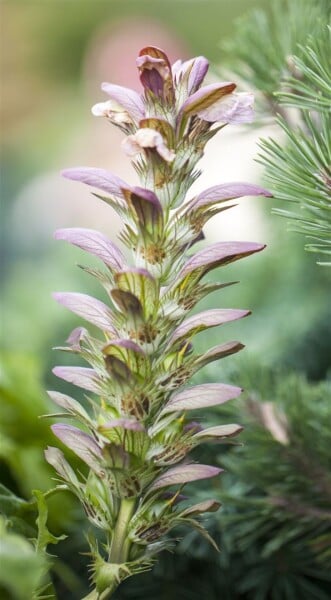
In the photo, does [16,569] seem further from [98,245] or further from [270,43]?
[270,43]

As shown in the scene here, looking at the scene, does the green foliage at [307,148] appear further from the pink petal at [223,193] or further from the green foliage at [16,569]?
the green foliage at [16,569]

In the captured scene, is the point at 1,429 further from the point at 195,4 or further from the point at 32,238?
the point at 195,4

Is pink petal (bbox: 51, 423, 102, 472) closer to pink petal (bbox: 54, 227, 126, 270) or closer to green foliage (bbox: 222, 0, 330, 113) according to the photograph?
pink petal (bbox: 54, 227, 126, 270)

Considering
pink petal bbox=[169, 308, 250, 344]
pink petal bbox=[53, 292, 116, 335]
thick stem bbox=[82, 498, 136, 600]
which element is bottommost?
thick stem bbox=[82, 498, 136, 600]

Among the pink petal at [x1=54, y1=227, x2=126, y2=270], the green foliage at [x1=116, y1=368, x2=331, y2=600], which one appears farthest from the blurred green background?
the pink petal at [x1=54, y1=227, x2=126, y2=270]

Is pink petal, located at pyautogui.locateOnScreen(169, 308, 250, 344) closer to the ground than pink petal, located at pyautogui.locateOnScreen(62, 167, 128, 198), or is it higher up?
closer to the ground

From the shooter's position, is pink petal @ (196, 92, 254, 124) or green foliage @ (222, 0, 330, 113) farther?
green foliage @ (222, 0, 330, 113)

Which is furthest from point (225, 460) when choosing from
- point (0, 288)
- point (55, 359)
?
point (0, 288)

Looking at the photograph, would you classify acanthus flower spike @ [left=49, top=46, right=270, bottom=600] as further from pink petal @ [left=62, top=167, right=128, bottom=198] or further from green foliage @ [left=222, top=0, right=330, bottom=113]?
green foliage @ [left=222, top=0, right=330, bottom=113]

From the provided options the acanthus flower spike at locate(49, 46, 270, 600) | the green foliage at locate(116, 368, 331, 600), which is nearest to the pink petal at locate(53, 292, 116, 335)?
the acanthus flower spike at locate(49, 46, 270, 600)

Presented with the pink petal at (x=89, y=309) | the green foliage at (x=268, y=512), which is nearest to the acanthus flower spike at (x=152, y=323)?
the pink petal at (x=89, y=309)
